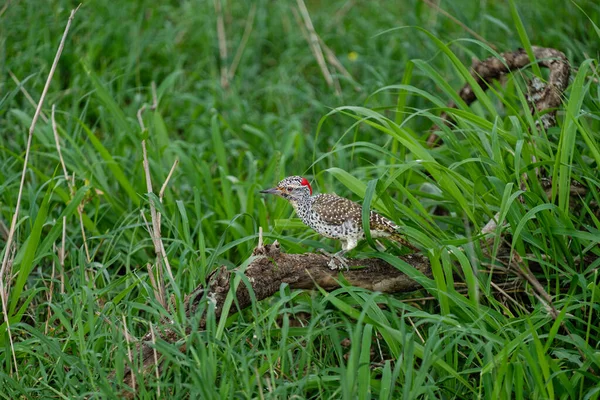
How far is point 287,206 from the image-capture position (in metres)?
5.86

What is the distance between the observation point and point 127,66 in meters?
7.90

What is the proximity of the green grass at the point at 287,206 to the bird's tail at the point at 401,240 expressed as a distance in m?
0.10

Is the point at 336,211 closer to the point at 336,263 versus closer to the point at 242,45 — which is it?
the point at 336,263

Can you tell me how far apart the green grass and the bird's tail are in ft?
0.32

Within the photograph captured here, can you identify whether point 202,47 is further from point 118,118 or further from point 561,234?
point 561,234

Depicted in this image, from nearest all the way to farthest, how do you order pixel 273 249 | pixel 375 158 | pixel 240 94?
pixel 273 249, pixel 375 158, pixel 240 94

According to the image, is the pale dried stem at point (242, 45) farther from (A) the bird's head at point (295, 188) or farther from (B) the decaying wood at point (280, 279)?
(B) the decaying wood at point (280, 279)

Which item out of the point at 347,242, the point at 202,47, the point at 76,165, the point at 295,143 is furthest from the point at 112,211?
the point at 202,47

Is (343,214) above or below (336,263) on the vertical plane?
above

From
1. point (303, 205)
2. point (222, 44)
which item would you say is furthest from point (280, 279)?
point (222, 44)

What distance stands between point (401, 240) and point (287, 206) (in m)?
1.31

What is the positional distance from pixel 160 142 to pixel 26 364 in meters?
2.52

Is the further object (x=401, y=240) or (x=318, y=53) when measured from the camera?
(x=318, y=53)

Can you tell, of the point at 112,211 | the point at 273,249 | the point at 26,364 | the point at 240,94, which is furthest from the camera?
the point at 240,94
